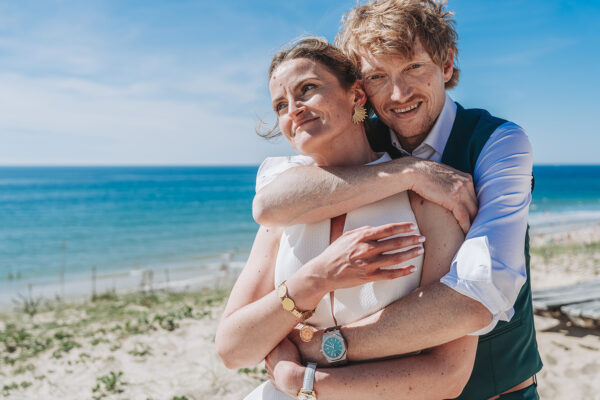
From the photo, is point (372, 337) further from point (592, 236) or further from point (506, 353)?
point (592, 236)

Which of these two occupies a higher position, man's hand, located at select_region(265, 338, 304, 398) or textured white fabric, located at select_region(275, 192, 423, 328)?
textured white fabric, located at select_region(275, 192, 423, 328)

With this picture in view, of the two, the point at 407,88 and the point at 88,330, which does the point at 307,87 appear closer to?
the point at 407,88

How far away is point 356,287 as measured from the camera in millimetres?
2043

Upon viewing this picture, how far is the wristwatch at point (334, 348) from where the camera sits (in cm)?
193

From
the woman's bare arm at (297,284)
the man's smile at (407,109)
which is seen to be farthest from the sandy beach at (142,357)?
the man's smile at (407,109)

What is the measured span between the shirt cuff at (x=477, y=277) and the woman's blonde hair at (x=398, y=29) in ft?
3.85

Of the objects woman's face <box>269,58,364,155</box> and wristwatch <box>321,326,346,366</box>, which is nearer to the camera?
wristwatch <box>321,326,346,366</box>

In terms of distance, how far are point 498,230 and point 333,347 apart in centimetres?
82

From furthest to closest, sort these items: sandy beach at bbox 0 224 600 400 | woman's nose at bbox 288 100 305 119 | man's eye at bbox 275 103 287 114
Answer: sandy beach at bbox 0 224 600 400
man's eye at bbox 275 103 287 114
woman's nose at bbox 288 100 305 119

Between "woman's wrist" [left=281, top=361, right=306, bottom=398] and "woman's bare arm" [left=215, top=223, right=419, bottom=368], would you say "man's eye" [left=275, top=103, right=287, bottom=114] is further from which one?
"woman's wrist" [left=281, top=361, right=306, bottom=398]

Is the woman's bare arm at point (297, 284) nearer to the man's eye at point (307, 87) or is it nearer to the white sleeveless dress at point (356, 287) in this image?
the white sleeveless dress at point (356, 287)

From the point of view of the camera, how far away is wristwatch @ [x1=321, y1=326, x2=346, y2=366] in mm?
1930

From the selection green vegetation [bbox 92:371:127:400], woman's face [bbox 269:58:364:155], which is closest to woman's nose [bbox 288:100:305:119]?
woman's face [bbox 269:58:364:155]

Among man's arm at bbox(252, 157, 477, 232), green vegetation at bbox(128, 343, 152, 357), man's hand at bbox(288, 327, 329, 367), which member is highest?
man's arm at bbox(252, 157, 477, 232)
